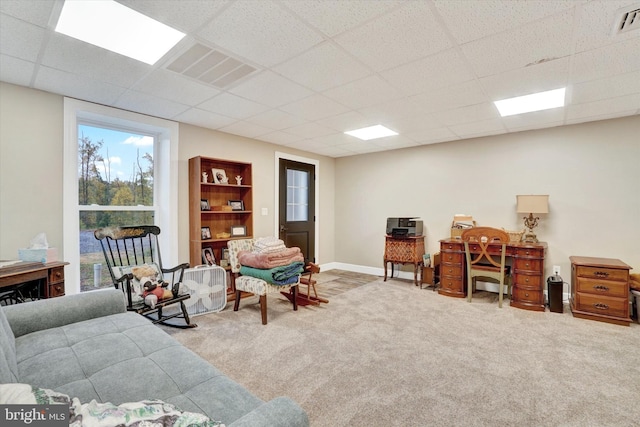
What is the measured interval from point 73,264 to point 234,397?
9.92ft

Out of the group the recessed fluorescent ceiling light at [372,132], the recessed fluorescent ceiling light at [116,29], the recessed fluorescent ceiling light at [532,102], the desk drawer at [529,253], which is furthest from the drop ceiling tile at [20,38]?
the desk drawer at [529,253]

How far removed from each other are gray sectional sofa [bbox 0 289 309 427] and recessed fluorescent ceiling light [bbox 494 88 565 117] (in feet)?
12.0

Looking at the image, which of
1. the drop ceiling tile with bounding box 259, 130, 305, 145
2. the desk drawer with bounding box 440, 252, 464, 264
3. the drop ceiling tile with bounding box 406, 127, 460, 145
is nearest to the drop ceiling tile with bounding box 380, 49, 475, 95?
the drop ceiling tile with bounding box 406, 127, 460, 145

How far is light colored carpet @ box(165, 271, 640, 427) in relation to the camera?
5.98 feet

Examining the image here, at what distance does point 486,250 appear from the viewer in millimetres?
3943

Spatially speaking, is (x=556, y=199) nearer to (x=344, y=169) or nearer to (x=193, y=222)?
(x=344, y=169)

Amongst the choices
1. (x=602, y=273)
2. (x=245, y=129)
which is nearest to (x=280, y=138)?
(x=245, y=129)

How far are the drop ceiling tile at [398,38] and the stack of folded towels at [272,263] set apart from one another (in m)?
2.21

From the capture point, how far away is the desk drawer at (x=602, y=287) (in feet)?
10.6

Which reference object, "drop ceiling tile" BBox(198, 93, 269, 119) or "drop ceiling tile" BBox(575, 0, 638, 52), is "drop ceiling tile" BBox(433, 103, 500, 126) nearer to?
"drop ceiling tile" BBox(575, 0, 638, 52)

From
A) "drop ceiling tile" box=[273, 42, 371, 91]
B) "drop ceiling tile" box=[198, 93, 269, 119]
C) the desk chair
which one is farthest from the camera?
the desk chair

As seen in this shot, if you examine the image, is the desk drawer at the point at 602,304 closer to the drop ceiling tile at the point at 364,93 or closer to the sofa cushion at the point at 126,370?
the drop ceiling tile at the point at 364,93

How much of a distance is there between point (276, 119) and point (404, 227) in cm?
281

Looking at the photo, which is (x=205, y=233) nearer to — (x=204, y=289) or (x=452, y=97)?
(x=204, y=289)
